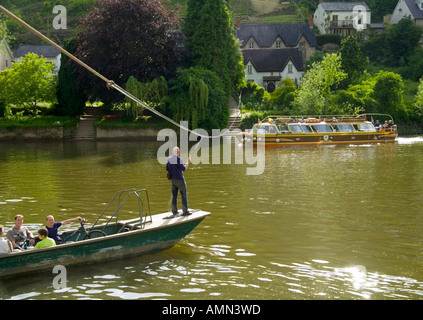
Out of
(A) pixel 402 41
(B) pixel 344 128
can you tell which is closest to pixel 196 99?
(B) pixel 344 128

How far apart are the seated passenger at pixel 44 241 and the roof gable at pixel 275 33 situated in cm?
7543

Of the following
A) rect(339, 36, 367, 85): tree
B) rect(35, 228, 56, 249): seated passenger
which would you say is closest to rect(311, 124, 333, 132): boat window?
rect(339, 36, 367, 85): tree

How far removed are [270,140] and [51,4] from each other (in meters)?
67.5

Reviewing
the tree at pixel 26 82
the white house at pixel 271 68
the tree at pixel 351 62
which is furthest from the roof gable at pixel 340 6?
the tree at pixel 26 82

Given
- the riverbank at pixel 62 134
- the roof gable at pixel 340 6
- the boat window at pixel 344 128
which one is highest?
the roof gable at pixel 340 6

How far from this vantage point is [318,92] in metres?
54.5

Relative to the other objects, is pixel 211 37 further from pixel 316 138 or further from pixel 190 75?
pixel 316 138

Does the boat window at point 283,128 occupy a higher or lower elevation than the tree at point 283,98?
lower

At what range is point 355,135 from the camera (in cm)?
4709

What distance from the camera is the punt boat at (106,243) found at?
1476 cm

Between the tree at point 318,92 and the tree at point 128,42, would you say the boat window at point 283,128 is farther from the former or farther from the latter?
the tree at point 128,42

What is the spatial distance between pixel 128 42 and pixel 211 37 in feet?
25.5

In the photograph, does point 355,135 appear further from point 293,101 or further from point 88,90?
point 88,90

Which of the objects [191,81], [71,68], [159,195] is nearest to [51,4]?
[71,68]
